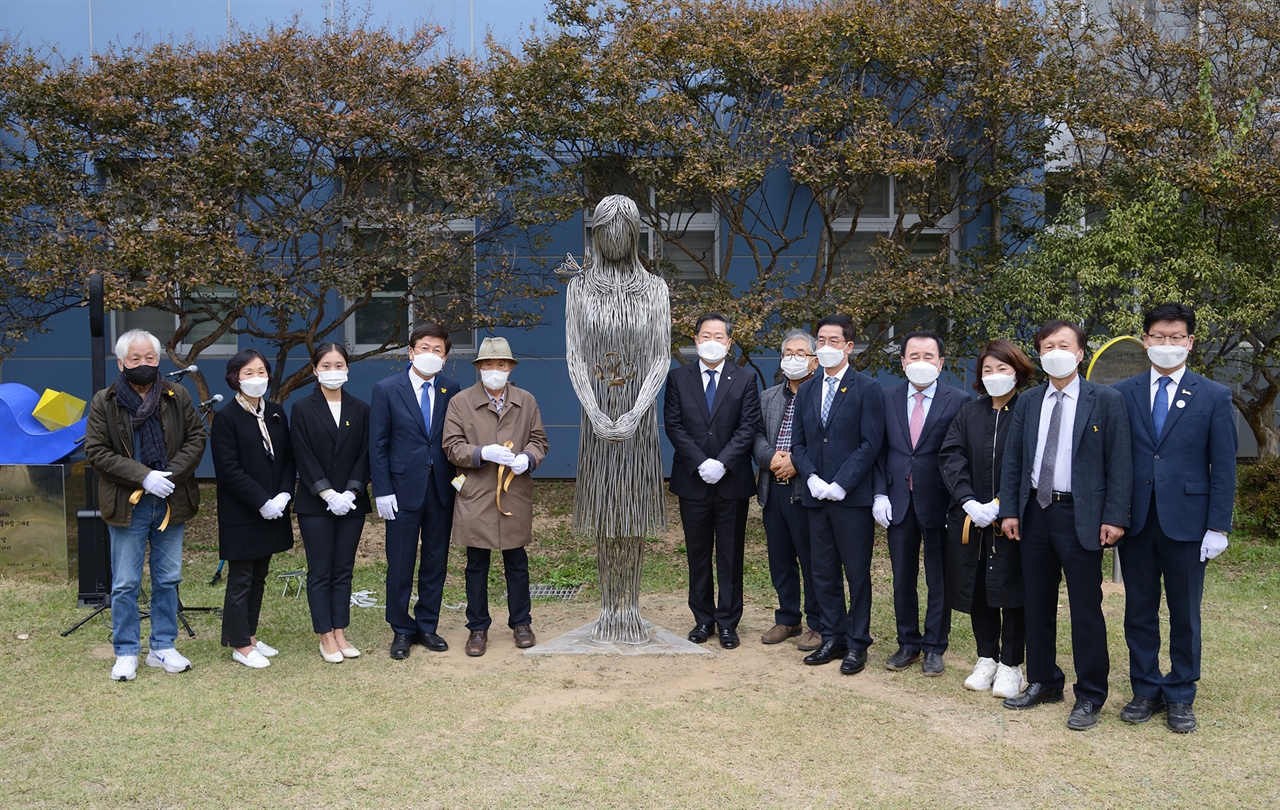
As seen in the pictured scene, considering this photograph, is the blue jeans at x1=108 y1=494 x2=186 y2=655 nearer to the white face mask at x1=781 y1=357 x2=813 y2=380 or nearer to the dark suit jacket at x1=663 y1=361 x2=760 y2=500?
the dark suit jacket at x1=663 y1=361 x2=760 y2=500

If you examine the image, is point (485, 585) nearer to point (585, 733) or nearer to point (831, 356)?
point (585, 733)

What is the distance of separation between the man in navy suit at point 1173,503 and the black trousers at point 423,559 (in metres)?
3.75

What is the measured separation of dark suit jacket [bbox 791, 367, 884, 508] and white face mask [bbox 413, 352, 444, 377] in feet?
7.09

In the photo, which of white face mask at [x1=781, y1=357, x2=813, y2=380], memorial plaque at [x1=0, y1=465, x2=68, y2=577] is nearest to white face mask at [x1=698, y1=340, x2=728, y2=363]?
white face mask at [x1=781, y1=357, x2=813, y2=380]

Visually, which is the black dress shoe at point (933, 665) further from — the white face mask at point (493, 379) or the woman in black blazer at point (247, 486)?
the woman in black blazer at point (247, 486)

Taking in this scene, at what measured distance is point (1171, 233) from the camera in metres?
8.98

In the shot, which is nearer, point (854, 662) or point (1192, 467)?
point (1192, 467)

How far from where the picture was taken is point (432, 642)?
6.39 metres

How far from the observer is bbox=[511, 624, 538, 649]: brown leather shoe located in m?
6.44

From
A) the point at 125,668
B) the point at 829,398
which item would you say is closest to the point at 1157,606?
the point at 829,398

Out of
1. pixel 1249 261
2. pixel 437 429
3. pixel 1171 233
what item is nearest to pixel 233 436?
pixel 437 429

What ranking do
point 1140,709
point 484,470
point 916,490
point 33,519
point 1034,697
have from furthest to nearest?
point 33,519 → point 484,470 → point 916,490 → point 1034,697 → point 1140,709

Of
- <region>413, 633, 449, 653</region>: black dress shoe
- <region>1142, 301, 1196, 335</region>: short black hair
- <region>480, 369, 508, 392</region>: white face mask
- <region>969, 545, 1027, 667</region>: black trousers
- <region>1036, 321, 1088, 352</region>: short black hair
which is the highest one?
<region>1142, 301, 1196, 335</region>: short black hair

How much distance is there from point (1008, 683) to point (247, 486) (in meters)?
4.22
